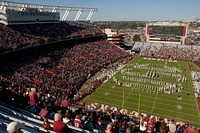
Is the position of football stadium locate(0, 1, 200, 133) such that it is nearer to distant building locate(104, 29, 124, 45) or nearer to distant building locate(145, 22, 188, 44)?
distant building locate(104, 29, 124, 45)

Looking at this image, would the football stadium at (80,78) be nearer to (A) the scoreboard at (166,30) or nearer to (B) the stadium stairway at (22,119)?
(B) the stadium stairway at (22,119)

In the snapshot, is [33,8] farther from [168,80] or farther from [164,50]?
[164,50]

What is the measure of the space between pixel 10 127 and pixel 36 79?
72.4 feet

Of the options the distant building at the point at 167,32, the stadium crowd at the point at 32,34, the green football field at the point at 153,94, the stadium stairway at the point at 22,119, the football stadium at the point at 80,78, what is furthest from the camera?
the distant building at the point at 167,32

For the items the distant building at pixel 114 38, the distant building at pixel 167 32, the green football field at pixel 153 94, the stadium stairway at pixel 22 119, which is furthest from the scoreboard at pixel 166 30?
the stadium stairway at pixel 22 119

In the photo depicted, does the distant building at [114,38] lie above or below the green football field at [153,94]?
above

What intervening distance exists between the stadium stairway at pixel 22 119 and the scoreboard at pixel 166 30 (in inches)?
2350

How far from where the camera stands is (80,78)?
101 feet

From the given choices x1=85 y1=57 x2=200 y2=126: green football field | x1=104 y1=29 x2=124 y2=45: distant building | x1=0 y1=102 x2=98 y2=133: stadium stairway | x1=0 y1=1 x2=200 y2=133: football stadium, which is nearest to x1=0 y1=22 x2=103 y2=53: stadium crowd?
x1=0 y1=1 x2=200 y2=133: football stadium

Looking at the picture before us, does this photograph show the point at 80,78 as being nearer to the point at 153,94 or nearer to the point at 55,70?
the point at 55,70

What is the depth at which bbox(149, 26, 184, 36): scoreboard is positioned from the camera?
60.9 m

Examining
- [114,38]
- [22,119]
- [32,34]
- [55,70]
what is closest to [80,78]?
[55,70]

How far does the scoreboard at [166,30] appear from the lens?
200 feet

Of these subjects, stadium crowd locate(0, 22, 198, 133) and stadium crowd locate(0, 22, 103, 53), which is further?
stadium crowd locate(0, 22, 103, 53)
